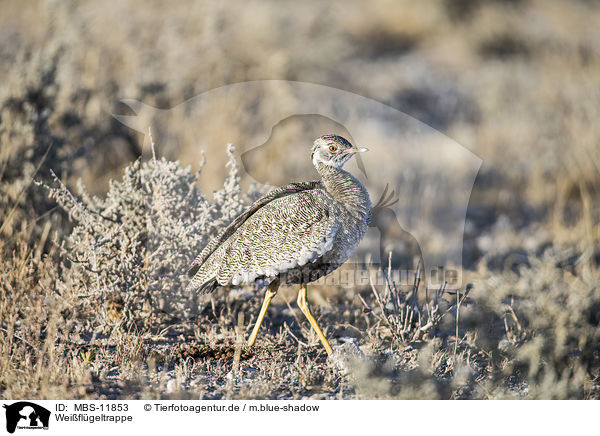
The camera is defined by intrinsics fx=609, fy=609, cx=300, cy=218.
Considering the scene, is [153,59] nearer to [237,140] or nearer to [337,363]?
[237,140]

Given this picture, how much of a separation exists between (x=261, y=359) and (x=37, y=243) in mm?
2019

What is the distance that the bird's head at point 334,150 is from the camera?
3398 millimetres

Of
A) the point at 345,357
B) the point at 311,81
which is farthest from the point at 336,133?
the point at 345,357

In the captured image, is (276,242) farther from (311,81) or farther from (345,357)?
(311,81)

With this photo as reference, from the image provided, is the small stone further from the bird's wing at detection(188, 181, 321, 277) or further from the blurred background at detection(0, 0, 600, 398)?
the bird's wing at detection(188, 181, 321, 277)

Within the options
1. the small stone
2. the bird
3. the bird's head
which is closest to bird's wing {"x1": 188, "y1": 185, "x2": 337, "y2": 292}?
the bird

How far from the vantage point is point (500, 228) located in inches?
241
